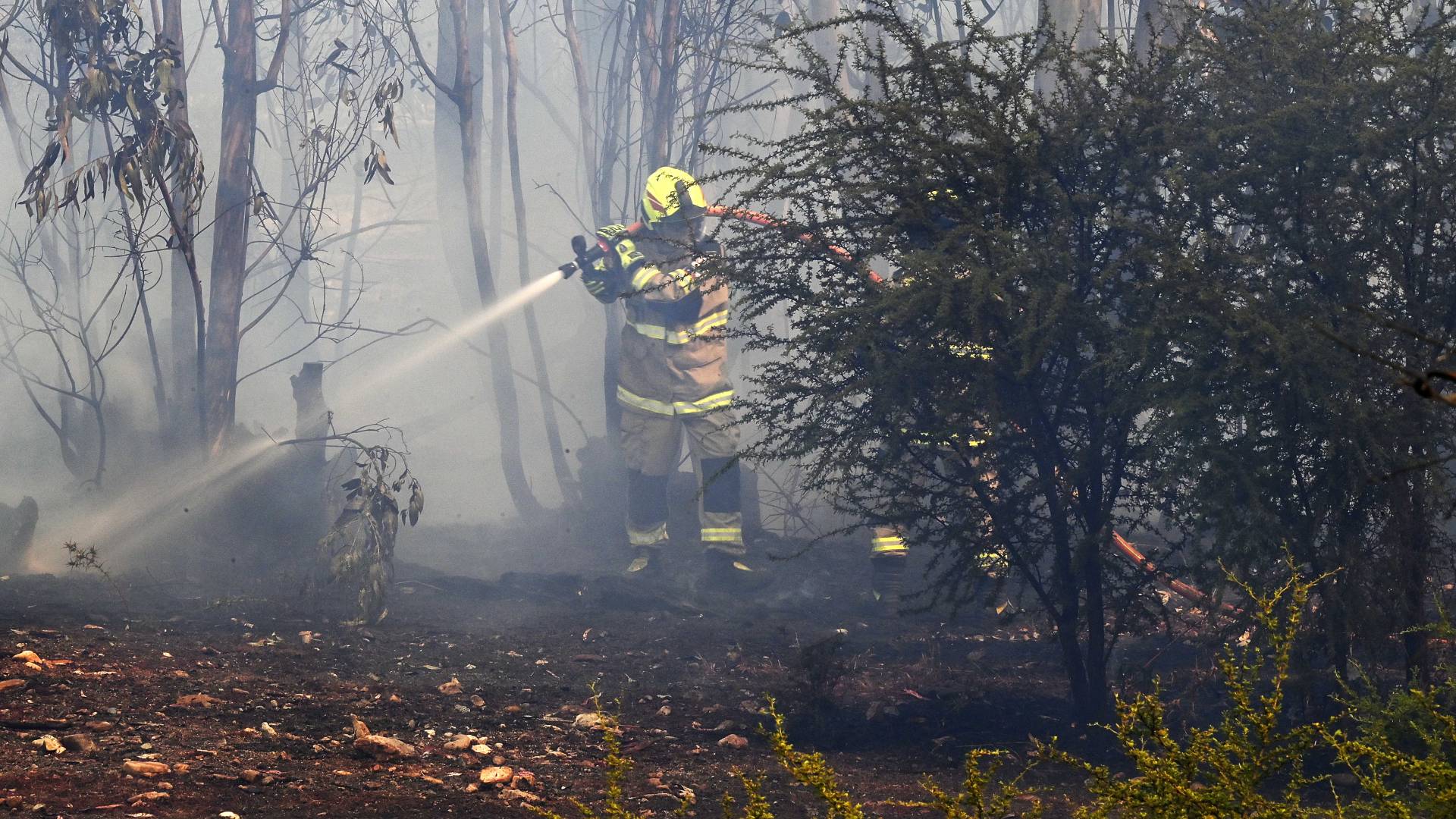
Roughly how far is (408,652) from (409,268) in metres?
22.5

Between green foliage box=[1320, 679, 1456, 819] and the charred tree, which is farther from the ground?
the charred tree

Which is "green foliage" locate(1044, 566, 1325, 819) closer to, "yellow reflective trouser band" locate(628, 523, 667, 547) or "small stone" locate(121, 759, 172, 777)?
"small stone" locate(121, 759, 172, 777)

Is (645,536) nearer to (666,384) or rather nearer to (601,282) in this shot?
(666,384)

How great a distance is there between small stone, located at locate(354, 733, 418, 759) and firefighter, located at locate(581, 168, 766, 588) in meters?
4.88

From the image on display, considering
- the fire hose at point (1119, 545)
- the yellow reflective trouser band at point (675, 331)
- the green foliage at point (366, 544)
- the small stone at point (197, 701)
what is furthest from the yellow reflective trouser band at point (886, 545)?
the small stone at point (197, 701)

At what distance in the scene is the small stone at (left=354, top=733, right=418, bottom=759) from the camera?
408cm

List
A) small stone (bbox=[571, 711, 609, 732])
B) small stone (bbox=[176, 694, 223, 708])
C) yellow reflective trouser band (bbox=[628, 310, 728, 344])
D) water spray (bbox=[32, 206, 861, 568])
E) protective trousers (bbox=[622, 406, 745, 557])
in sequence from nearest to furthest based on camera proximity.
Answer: small stone (bbox=[176, 694, 223, 708]) < small stone (bbox=[571, 711, 609, 732]) < water spray (bbox=[32, 206, 861, 568]) < yellow reflective trouser band (bbox=[628, 310, 728, 344]) < protective trousers (bbox=[622, 406, 745, 557])

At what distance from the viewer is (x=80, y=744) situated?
3.84 m

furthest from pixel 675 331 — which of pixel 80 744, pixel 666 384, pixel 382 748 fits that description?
pixel 80 744

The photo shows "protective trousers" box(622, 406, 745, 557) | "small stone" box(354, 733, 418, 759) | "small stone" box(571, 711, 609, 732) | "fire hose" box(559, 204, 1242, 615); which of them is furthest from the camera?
"protective trousers" box(622, 406, 745, 557)

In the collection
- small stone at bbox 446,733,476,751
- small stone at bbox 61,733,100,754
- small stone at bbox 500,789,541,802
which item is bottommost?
small stone at bbox 500,789,541,802

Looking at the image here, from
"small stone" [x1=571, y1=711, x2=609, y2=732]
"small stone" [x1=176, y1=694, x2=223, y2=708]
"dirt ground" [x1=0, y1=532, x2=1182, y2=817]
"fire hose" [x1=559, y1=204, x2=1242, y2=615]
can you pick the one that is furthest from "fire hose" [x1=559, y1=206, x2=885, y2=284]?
"small stone" [x1=176, y1=694, x2=223, y2=708]

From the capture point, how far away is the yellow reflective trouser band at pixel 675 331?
9.17 metres

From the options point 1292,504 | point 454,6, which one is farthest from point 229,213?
point 1292,504
